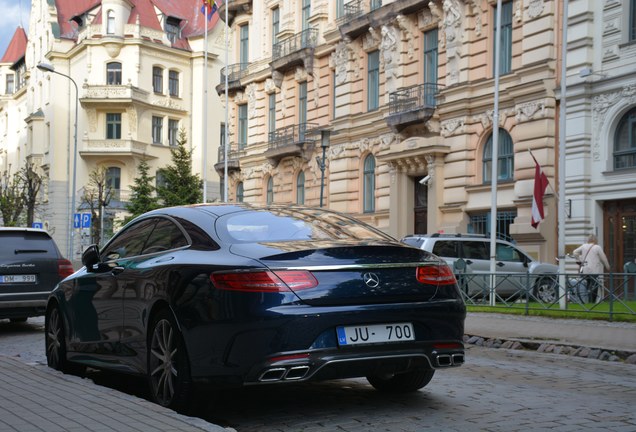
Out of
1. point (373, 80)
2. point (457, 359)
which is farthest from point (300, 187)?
point (457, 359)

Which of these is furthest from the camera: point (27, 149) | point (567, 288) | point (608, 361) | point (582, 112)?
point (27, 149)

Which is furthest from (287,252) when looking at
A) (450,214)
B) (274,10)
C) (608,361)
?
(274,10)

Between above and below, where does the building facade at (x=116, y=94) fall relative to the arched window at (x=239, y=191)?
above

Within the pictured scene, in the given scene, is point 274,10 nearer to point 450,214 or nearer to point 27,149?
point 450,214

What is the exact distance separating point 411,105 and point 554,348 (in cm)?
2058

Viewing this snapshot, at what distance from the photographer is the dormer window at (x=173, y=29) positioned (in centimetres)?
6725

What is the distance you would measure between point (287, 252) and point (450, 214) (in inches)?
984

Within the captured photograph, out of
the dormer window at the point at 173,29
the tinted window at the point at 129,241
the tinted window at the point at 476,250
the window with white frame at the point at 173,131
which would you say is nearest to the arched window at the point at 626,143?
the tinted window at the point at 476,250

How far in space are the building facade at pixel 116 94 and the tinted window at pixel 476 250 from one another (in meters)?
38.6

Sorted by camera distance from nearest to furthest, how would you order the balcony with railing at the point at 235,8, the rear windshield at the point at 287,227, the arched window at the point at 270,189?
the rear windshield at the point at 287,227 → the arched window at the point at 270,189 → the balcony with railing at the point at 235,8

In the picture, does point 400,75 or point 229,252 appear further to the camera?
point 400,75

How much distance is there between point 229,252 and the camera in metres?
6.10

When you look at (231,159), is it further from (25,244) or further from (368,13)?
(25,244)

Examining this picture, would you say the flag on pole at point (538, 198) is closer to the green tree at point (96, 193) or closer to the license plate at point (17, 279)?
the license plate at point (17, 279)
